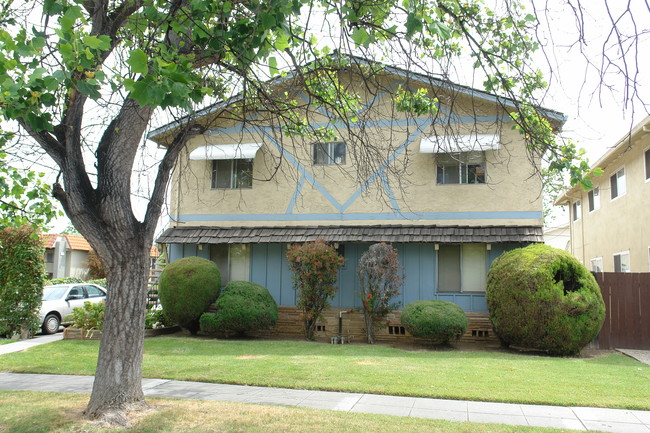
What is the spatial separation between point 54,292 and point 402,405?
610 inches

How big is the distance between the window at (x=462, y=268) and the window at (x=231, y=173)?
646 centimetres

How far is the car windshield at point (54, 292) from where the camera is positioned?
18.5m

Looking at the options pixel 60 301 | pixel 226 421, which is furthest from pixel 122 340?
pixel 60 301

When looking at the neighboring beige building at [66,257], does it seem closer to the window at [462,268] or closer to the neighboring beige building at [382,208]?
the neighboring beige building at [382,208]

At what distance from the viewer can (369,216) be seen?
1596cm

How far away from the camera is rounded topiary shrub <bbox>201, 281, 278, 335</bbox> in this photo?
14.5m

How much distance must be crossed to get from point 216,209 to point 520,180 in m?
9.28

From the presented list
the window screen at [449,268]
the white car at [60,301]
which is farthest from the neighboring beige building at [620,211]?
the white car at [60,301]

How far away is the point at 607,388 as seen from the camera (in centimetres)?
855

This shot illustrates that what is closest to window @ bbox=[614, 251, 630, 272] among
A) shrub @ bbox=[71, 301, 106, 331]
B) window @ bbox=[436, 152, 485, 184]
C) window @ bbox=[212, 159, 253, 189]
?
window @ bbox=[436, 152, 485, 184]

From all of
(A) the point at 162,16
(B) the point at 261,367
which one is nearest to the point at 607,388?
(B) the point at 261,367

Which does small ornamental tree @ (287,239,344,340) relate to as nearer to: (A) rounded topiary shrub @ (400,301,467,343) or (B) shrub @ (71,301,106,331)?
(A) rounded topiary shrub @ (400,301,467,343)

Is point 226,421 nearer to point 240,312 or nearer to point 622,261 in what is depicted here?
point 240,312

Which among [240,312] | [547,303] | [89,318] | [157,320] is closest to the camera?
[547,303]
